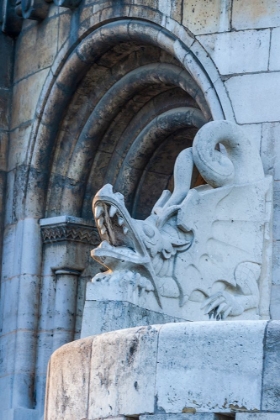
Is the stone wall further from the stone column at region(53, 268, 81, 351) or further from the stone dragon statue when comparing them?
the stone dragon statue

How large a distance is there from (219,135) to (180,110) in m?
2.54

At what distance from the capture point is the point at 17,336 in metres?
13.1

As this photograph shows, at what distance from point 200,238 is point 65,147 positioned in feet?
11.3

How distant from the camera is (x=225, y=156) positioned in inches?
408

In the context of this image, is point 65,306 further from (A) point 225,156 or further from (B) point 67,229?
(A) point 225,156

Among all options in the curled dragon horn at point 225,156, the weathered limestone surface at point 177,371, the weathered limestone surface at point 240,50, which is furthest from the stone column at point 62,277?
the weathered limestone surface at point 177,371

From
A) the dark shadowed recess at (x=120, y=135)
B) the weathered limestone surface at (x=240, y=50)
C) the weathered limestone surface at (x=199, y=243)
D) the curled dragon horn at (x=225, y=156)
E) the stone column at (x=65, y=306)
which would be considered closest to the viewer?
the weathered limestone surface at (x=199, y=243)

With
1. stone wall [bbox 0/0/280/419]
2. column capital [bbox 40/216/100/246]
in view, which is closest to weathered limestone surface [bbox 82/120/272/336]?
stone wall [bbox 0/0/280/419]

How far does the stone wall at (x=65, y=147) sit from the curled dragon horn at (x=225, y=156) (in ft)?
5.93

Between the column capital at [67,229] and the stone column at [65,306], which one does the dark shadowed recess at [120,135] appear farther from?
the stone column at [65,306]

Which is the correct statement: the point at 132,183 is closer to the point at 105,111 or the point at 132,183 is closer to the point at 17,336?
the point at 105,111

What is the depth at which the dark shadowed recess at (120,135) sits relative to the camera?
12812 millimetres

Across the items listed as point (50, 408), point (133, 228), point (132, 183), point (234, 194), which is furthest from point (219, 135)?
point (132, 183)

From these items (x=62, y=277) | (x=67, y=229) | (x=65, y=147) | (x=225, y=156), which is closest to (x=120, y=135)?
(x=65, y=147)
